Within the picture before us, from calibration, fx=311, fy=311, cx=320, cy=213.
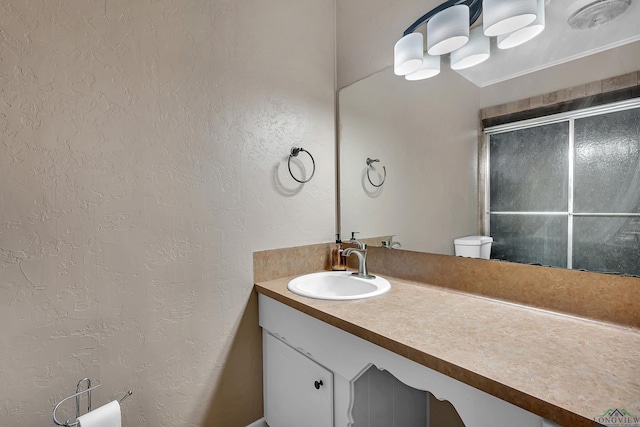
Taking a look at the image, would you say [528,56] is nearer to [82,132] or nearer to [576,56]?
[576,56]

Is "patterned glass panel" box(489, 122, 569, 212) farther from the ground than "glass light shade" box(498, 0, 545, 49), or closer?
closer

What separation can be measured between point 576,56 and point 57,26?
1.75 metres

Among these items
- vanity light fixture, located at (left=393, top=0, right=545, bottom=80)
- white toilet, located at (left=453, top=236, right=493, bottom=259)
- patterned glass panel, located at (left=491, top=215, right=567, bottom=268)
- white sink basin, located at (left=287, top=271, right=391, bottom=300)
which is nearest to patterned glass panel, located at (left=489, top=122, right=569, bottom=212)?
patterned glass panel, located at (left=491, top=215, right=567, bottom=268)

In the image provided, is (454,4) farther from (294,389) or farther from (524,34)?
(294,389)

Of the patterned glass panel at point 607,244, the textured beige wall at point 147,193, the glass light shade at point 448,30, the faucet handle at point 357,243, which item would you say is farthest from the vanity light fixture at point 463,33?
the faucet handle at point 357,243

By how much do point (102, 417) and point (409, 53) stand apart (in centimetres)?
186

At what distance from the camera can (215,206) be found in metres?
1.43

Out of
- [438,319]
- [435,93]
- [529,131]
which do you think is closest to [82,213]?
[438,319]

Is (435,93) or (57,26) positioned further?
(435,93)

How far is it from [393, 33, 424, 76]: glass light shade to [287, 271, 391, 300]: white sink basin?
103 cm

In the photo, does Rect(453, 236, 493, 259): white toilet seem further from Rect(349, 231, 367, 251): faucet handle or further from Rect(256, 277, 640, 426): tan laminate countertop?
Rect(349, 231, 367, 251): faucet handle

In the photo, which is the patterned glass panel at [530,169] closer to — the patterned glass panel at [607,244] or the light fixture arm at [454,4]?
the patterned glass panel at [607,244]

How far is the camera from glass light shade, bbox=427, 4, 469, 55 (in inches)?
49.2

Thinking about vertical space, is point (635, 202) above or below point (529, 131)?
below
